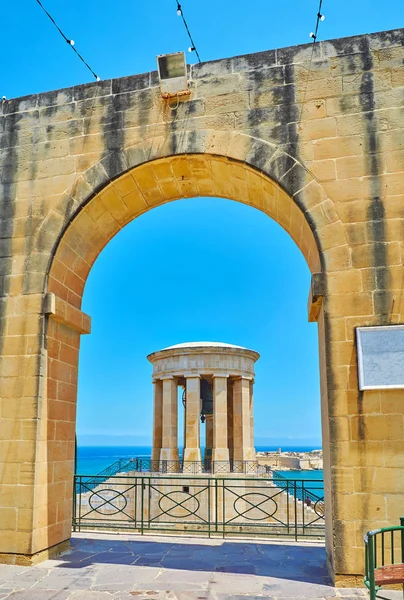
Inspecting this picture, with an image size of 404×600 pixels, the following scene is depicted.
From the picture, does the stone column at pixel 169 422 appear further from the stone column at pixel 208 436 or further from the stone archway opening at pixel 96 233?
the stone archway opening at pixel 96 233

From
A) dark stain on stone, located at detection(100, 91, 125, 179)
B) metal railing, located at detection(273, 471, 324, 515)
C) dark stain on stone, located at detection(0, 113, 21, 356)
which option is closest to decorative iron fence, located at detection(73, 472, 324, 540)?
metal railing, located at detection(273, 471, 324, 515)

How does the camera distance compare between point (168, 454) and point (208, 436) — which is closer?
point (168, 454)

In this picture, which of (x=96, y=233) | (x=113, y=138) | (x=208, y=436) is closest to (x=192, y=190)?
(x=113, y=138)

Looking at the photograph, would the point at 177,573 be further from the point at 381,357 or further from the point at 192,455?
the point at 192,455

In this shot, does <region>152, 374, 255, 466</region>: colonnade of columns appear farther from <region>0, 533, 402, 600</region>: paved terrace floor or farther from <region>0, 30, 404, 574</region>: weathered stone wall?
<region>0, 30, 404, 574</region>: weathered stone wall

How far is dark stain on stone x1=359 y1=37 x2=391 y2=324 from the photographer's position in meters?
5.54

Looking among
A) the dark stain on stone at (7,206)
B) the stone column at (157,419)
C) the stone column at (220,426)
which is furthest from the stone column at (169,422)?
the dark stain on stone at (7,206)

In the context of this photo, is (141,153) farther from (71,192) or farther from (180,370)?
(180,370)

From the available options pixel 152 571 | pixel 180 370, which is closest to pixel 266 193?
pixel 152 571

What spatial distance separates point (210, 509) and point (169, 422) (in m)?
10.3

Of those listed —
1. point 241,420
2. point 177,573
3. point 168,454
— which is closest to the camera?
point 177,573

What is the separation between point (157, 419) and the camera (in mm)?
21828

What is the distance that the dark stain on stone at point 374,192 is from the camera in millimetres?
5535

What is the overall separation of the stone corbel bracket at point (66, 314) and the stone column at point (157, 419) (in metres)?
14.5
